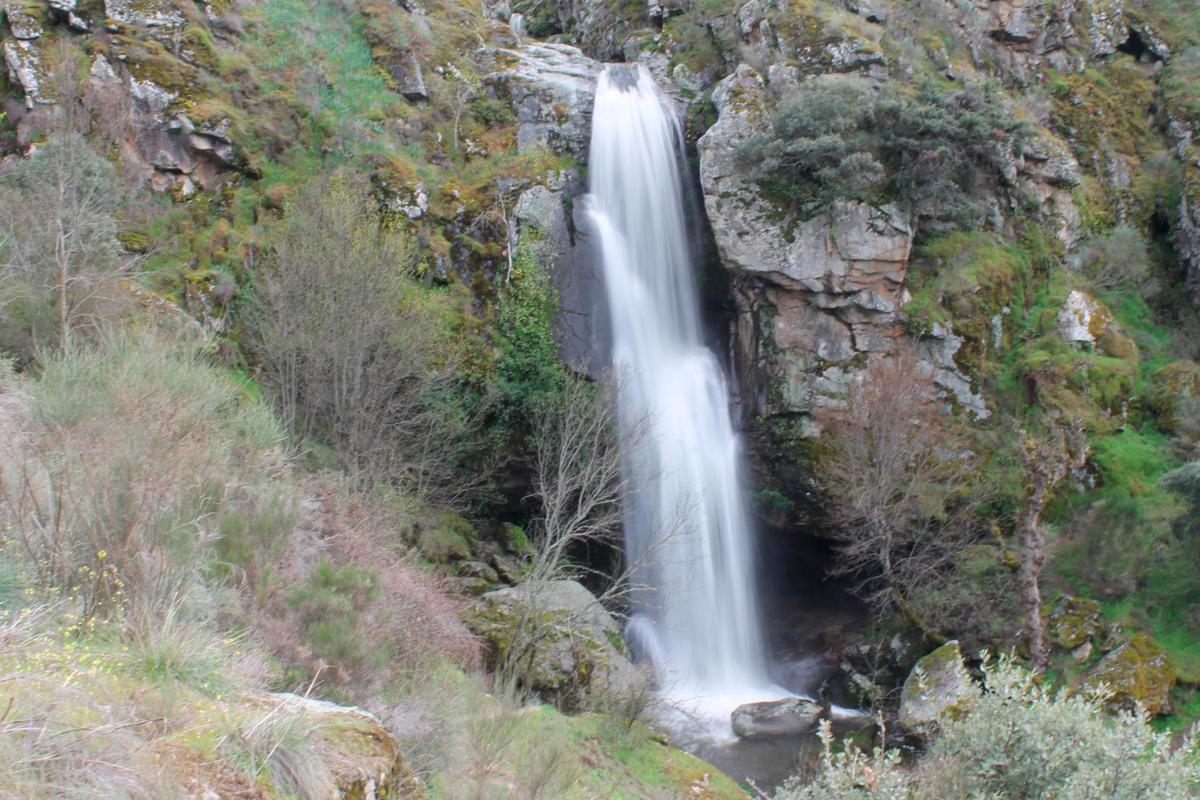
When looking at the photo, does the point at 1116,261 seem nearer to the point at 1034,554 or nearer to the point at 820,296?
the point at 820,296

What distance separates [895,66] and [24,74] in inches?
825

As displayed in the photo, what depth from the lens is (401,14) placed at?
83.4 ft

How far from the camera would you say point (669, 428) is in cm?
1892

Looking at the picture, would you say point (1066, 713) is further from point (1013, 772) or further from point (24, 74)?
point (24, 74)

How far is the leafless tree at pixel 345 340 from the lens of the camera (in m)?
14.2

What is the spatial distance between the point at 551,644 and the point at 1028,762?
7.61 metres

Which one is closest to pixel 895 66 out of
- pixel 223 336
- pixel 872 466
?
pixel 872 466

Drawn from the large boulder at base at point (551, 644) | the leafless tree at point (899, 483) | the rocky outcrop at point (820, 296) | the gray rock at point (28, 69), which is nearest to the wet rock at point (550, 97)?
the rocky outcrop at point (820, 296)

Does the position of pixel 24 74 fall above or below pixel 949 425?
above

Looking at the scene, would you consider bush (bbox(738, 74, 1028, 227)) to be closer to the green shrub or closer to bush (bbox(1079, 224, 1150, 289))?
bush (bbox(1079, 224, 1150, 289))

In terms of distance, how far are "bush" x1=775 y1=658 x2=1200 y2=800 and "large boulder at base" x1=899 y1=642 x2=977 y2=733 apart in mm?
6191

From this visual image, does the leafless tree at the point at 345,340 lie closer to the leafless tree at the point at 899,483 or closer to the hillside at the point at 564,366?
the hillside at the point at 564,366

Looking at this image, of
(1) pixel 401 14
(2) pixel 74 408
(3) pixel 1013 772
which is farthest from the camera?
(1) pixel 401 14

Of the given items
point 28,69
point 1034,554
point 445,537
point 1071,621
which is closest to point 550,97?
point 28,69
